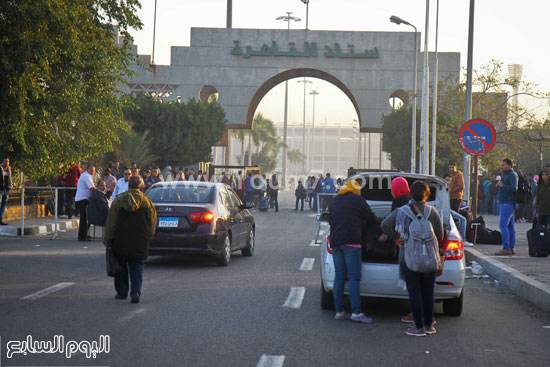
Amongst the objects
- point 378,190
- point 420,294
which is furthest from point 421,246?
point 378,190

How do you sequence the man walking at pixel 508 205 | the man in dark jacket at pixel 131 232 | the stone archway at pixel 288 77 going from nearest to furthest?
the man in dark jacket at pixel 131 232 < the man walking at pixel 508 205 < the stone archway at pixel 288 77

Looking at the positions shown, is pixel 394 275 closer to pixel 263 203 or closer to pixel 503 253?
pixel 503 253

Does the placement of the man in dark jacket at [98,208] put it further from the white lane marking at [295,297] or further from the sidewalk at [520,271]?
the sidewalk at [520,271]

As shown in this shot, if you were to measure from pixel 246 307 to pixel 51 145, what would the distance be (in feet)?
33.7

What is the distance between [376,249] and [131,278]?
9.92 ft

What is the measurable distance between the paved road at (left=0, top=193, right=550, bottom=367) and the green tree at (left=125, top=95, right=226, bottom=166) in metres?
36.9

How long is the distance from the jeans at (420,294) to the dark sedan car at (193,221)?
19.1ft

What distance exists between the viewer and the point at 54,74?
54.9ft

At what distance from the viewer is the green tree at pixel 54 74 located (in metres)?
14.6

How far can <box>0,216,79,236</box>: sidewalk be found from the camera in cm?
2006

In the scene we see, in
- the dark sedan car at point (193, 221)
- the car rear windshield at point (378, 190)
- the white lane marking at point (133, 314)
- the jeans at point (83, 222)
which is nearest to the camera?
the white lane marking at point (133, 314)

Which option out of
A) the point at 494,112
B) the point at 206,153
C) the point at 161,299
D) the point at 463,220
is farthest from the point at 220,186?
the point at 206,153

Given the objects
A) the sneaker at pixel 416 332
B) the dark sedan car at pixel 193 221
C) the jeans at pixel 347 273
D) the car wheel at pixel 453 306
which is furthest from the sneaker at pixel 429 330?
the dark sedan car at pixel 193 221

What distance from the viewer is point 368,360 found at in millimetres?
6500
